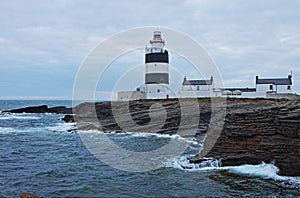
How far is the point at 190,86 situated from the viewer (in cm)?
4359

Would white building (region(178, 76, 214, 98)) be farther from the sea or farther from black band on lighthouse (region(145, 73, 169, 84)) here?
the sea

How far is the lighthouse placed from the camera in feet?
131

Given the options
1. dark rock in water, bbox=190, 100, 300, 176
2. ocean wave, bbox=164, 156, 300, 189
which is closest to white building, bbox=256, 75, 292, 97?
dark rock in water, bbox=190, 100, 300, 176

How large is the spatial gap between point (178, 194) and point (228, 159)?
471 cm

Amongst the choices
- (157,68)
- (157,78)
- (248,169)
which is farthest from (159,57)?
(248,169)

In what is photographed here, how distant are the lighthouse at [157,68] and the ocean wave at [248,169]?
24.6 meters

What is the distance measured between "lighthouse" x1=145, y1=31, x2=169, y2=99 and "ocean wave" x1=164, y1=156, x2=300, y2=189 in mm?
24600

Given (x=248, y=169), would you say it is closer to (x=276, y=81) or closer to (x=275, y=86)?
(x=275, y=86)

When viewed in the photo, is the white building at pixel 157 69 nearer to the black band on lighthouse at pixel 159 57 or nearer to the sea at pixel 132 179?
the black band on lighthouse at pixel 159 57

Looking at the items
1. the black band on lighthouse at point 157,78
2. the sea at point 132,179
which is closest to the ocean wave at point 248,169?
the sea at point 132,179

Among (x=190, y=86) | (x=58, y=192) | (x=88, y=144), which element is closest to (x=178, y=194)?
(x=58, y=192)

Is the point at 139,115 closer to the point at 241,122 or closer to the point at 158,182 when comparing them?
the point at 241,122

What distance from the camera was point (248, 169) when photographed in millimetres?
14109

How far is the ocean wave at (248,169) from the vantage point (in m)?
12.6
